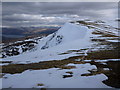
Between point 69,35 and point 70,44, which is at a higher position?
point 69,35

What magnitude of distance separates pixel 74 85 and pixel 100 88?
2519mm

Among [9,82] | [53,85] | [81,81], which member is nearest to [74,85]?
[81,81]

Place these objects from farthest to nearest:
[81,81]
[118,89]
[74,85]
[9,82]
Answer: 1. [9,82]
2. [81,81]
3. [74,85]
4. [118,89]

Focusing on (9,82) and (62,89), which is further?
(9,82)

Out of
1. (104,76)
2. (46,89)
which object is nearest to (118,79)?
(104,76)

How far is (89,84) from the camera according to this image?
13070mm

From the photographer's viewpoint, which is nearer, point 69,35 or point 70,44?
point 70,44

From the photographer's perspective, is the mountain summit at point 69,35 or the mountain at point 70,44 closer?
the mountain at point 70,44

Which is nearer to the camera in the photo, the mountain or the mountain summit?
the mountain

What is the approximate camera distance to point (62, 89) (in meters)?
12.3

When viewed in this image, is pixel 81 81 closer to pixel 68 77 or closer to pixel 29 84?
pixel 68 77

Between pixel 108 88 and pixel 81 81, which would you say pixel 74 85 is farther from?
pixel 108 88

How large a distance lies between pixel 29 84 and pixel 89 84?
20.6ft

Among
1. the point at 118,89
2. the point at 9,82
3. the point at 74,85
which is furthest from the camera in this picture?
the point at 9,82
